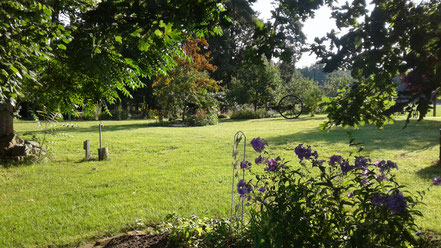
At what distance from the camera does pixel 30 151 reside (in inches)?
264

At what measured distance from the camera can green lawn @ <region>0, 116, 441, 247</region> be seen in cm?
351

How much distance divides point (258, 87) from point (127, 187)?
20679 mm

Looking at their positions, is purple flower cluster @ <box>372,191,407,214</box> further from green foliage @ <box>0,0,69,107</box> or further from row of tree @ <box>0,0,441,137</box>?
green foliage @ <box>0,0,69,107</box>

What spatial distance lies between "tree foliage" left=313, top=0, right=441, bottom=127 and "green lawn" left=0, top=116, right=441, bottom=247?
205cm

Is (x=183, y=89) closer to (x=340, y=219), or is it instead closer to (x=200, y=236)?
(x=200, y=236)

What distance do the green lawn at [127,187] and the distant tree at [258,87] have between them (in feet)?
52.9

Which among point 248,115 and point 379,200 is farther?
point 248,115

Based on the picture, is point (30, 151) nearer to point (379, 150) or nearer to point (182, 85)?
point (379, 150)

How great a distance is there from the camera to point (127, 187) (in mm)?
4996

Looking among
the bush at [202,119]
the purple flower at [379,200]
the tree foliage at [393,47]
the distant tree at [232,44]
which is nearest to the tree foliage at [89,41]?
the tree foliage at [393,47]

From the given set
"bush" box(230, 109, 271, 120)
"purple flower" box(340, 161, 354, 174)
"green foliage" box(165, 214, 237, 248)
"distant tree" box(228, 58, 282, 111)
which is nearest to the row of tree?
"purple flower" box(340, 161, 354, 174)

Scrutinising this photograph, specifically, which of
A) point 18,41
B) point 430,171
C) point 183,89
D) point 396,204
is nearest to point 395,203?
point 396,204

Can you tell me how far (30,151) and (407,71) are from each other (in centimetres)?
728

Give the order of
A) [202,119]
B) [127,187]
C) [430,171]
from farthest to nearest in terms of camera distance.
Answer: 1. [202,119]
2. [430,171]
3. [127,187]
